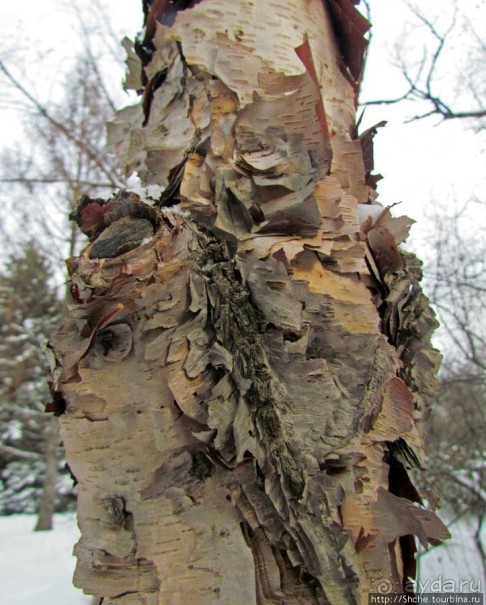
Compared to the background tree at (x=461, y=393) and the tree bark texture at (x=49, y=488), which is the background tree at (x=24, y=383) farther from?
the background tree at (x=461, y=393)

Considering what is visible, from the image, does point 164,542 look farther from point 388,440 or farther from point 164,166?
point 164,166

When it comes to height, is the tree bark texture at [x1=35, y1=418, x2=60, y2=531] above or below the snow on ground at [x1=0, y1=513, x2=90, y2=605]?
above

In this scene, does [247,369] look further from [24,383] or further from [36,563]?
[24,383]

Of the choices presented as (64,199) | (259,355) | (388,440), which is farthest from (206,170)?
(64,199)

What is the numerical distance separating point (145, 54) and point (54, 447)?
8357mm

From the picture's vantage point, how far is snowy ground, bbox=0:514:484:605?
13.6 feet

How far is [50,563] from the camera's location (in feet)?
19.1

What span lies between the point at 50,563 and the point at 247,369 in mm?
6786

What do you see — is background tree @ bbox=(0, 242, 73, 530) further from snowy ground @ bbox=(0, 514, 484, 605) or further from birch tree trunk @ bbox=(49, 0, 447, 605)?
birch tree trunk @ bbox=(49, 0, 447, 605)

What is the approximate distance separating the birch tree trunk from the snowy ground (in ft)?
9.47

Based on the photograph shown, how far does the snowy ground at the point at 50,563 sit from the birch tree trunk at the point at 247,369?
2.89 metres

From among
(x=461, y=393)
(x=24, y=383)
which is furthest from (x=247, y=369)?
(x=24, y=383)

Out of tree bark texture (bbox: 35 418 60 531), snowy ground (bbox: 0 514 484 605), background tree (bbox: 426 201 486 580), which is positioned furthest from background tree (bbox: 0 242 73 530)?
background tree (bbox: 426 201 486 580)

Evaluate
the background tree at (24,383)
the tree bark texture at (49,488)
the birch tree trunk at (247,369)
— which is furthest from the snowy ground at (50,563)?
the birch tree trunk at (247,369)
